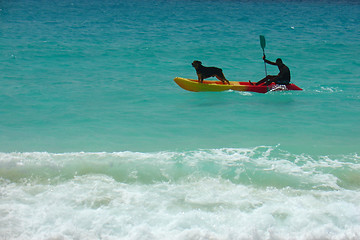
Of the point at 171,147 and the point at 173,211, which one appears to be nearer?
the point at 173,211

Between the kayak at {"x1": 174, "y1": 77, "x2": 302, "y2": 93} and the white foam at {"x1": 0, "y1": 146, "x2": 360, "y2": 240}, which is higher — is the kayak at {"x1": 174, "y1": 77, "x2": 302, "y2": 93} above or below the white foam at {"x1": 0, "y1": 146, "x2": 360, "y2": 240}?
above

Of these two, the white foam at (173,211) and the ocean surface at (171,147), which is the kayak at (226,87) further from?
the white foam at (173,211)

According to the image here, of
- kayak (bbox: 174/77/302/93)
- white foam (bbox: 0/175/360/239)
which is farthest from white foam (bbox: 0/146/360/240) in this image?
kayak (bbox: 174/77/302/93)

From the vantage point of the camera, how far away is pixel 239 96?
12.6 metres

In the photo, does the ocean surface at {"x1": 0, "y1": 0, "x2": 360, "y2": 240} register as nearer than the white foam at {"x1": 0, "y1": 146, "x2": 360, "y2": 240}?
No

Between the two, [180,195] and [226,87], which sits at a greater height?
[226,87]

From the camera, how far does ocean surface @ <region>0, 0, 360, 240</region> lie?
548 centimetres

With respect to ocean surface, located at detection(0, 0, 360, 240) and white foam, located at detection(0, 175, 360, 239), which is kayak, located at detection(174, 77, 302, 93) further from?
white foam, located at detection(0, 175, 360, 239)

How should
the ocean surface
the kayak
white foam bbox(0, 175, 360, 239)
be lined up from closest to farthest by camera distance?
white foam bbox(0, 175, 360, 239), the ocean surface, the kayak

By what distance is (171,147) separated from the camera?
8.37 m

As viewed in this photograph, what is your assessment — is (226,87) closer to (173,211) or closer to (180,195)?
(180,195)

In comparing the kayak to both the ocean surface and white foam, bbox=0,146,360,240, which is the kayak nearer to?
the ocean surface

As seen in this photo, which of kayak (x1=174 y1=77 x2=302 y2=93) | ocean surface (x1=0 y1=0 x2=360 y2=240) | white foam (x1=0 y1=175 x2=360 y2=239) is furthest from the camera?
kayak (x1=174 y1=77 x2=302 y2=93)


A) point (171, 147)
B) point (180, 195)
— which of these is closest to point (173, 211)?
point (180, 195)
